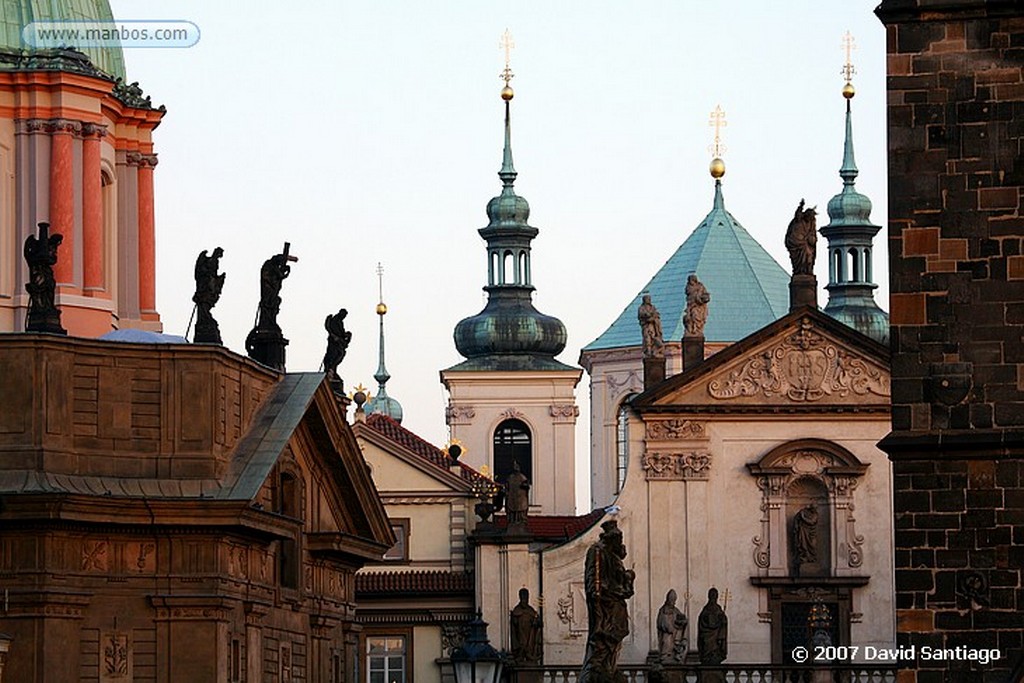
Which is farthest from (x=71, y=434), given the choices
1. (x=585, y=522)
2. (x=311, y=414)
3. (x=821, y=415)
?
(x=585, y=522)

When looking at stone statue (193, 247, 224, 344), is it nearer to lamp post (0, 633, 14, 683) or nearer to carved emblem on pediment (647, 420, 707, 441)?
lamp post (0, 633, 14, 683)

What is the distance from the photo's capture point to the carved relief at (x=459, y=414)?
3221 inches

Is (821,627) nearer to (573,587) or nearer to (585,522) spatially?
(573,587)

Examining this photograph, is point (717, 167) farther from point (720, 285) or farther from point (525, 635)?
point (525, 635)

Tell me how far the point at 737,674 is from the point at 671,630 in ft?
12.7

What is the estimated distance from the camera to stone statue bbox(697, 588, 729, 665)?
61.2 meters

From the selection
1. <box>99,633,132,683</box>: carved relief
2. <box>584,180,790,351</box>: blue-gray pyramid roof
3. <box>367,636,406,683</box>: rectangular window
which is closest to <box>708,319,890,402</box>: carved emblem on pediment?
<box>367,636,406,683</box>: rectangular window

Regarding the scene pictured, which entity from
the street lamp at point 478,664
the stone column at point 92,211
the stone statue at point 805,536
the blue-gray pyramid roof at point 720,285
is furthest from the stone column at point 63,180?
the blue-gray pyramid roof at point 720,285

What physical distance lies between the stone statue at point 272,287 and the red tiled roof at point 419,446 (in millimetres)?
21632

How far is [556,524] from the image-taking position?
76.8 m

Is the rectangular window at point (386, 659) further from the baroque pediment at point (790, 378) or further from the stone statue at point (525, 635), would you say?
the baroque pediment at point (790, 378)

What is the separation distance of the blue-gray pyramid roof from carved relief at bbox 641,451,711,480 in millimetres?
18721

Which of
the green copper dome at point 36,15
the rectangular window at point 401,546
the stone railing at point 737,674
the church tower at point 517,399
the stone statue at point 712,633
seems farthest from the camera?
the church tower at point 517,399

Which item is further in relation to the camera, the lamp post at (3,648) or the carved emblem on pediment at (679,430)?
the carved emblem on pediment at (679,430)
